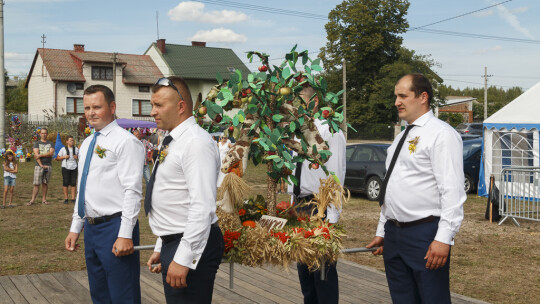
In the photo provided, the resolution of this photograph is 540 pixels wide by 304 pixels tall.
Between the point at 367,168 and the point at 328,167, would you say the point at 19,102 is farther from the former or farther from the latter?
the point at 328,167

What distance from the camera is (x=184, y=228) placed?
3.29 metres

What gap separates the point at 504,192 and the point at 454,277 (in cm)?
600

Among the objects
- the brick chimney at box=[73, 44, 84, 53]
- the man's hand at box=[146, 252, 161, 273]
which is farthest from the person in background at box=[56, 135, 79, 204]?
the brick chimney at box=[73, 44, 84, 53]

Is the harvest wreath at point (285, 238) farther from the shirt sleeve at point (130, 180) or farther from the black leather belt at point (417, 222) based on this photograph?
the shirt sleeve at point (130, 180)

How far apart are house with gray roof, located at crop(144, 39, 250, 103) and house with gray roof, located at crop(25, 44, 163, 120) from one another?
1.54 metres

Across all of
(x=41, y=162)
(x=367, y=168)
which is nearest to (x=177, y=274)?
(x=41, y=162)

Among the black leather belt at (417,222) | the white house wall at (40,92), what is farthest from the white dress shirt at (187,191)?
the white house wall at (40,92)

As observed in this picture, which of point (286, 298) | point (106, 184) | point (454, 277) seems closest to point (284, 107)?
point (106, 184)

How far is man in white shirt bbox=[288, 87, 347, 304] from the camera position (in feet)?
15.5

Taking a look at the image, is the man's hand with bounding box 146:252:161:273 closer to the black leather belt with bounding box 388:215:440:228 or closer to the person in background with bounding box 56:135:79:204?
the black leather belt with bounding box 388:215:440:228

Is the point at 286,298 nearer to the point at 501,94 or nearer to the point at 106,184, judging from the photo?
the point at 106,184

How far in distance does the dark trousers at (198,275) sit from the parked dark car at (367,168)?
13.5m

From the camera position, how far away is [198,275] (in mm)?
3268

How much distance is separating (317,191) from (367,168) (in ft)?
40.7
